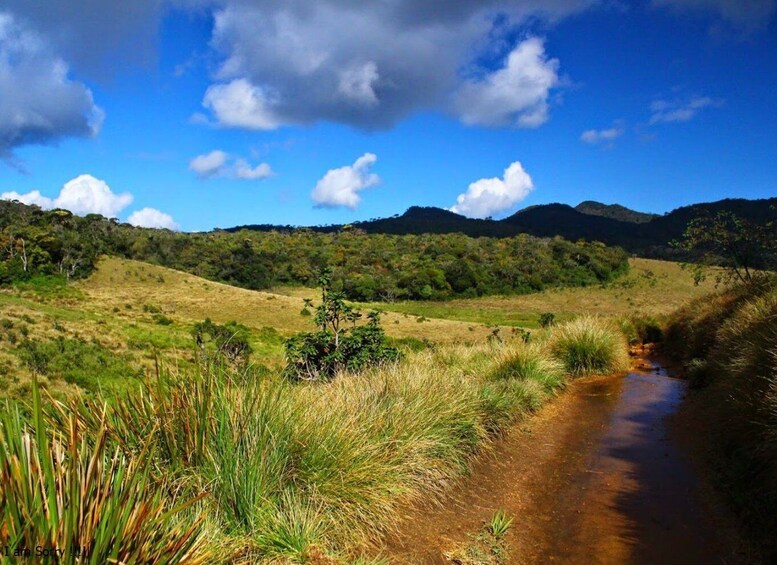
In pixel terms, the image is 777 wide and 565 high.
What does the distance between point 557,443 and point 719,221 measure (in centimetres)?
1385

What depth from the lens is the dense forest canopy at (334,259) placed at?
6831 centimetres

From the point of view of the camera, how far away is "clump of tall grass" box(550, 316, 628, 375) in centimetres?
1156

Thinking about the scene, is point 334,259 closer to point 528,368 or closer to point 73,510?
point 528,368

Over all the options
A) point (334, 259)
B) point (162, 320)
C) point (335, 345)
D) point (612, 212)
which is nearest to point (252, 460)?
point (335, 345)

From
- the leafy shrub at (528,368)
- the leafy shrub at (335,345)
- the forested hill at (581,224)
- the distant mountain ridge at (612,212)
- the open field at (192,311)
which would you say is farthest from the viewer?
the distant mountain ridge at (612,212)

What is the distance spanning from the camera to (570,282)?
263ft

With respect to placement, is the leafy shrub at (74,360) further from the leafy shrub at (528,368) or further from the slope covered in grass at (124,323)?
the leafy shrub at (528,368)

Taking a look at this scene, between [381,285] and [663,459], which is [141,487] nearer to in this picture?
[663,459]

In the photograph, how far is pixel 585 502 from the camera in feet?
17.5

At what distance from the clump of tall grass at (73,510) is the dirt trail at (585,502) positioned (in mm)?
2015

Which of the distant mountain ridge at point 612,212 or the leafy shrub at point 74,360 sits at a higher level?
the distant mountain ridge at point 612,212

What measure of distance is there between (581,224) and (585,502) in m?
155

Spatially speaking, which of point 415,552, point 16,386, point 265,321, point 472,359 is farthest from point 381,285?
point 415,552

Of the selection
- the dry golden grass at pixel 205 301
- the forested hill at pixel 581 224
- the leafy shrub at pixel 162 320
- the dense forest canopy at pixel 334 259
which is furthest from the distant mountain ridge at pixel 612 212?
the leafy shrub at pixel 162 320
